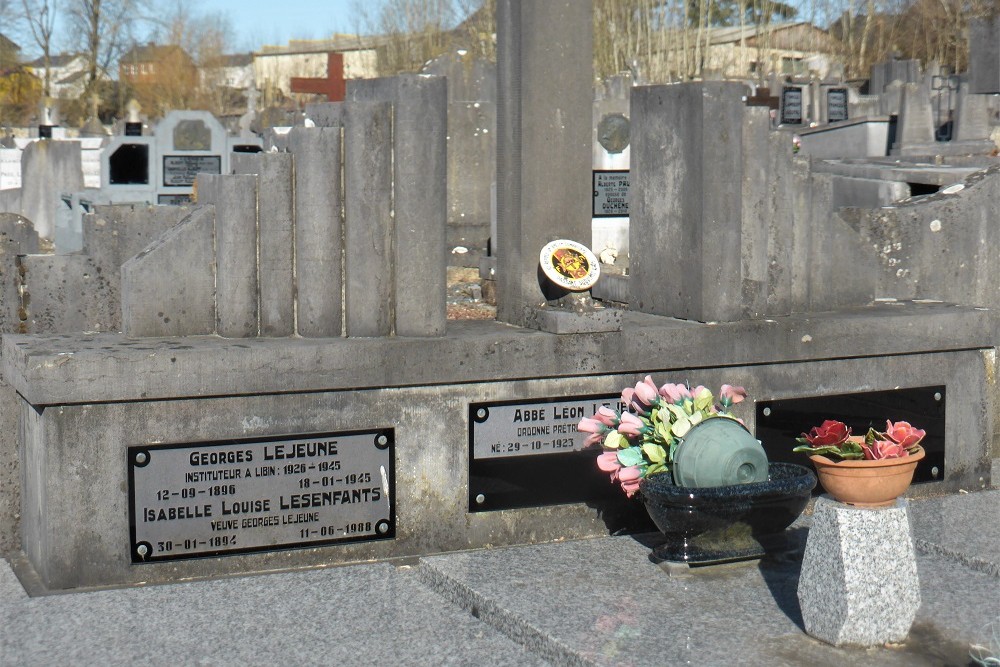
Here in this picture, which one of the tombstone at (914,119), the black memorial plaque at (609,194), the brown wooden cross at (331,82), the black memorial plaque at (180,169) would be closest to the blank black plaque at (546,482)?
the black memorial plaque at (609,194)

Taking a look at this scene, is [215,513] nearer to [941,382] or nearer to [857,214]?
[941,382]

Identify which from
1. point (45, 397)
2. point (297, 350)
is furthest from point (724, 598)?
point (45, 397)

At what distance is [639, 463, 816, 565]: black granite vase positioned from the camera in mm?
4852

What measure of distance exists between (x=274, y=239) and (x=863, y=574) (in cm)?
284

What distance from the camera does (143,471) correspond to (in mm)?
5043

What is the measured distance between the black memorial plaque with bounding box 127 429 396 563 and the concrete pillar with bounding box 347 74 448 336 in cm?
58

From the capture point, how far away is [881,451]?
423 centimetres

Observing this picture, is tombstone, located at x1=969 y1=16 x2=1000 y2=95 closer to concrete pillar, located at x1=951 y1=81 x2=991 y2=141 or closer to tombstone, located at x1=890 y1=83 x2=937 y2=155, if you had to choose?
concrete pillar, located at x1=951 y1=81 x2=991 y2=141

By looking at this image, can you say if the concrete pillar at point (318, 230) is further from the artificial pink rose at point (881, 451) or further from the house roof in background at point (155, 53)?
the house roof in background at point (155, 53)

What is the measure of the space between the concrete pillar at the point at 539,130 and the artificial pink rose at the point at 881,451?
7.04 ft

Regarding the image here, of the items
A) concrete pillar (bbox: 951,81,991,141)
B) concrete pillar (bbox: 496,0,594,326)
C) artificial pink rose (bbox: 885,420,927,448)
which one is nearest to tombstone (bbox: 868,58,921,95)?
concrete pillar (bbox: 951,81,991,141)

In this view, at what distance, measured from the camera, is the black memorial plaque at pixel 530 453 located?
18.4ft

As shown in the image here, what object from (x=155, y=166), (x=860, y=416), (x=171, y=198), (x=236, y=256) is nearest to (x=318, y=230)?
(x=236, y=256)

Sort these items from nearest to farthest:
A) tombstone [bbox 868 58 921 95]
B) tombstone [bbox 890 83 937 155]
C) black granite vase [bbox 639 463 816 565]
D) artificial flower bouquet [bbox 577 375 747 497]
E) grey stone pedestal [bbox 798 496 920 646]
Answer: grey stone pedestal [bbox 798 496 920 646] < black granite vase [bbox 639 463 816 565] < artificial flower bouquet [bbox 577 375 747 497] < tombstone [bbox 890 83 937 155] < tombstone [bbox 868 58 921 95]
